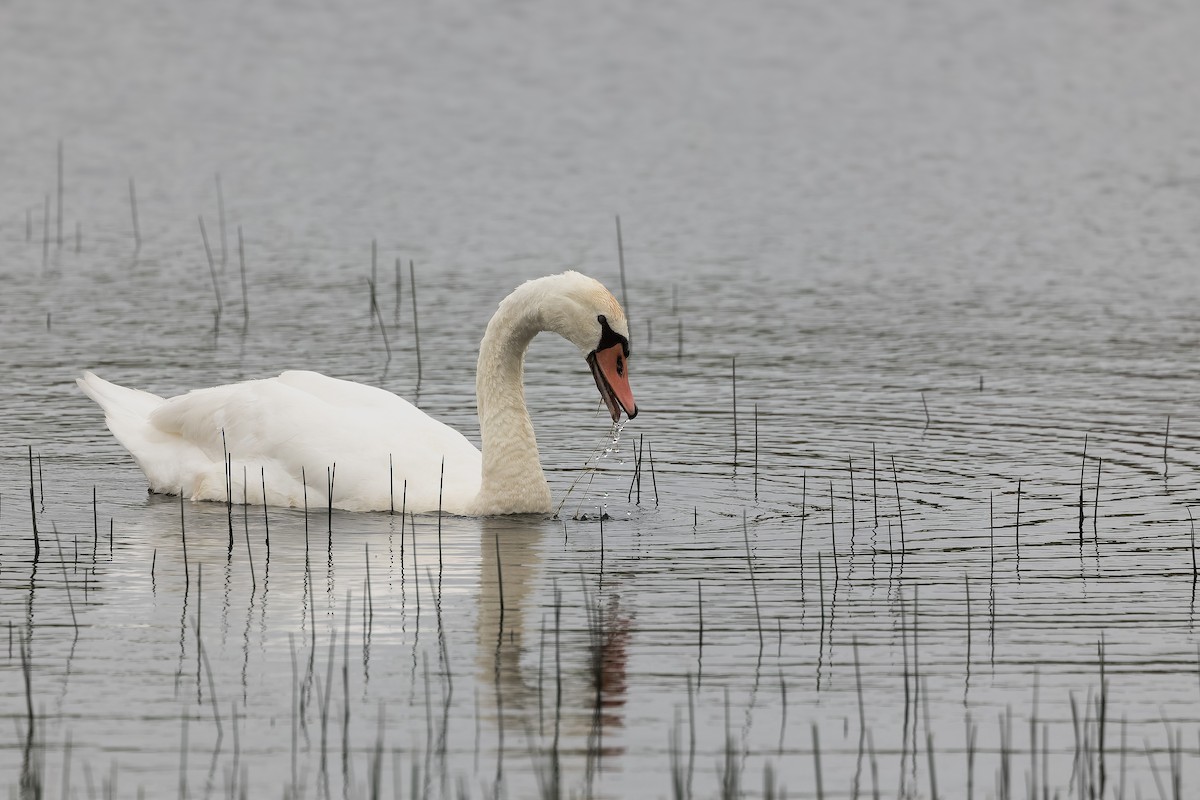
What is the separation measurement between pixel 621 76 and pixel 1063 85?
645 cm

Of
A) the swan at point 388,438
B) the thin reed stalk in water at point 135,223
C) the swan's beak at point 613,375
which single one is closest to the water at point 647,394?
the thin reed stalk in water at point 135,223

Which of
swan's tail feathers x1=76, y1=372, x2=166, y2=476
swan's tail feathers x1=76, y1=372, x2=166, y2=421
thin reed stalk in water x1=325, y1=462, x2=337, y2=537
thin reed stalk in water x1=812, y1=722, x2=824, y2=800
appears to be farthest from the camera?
swan's tail feathers x1=76, y1=372, x2=166, y2=421

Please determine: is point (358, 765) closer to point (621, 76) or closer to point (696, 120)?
point (696, 120)

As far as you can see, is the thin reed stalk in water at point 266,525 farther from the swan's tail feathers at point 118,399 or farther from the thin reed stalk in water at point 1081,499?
the thin reed stalk in water at point 1081,499

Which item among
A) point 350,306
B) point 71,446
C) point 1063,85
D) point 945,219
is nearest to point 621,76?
point 1063,85

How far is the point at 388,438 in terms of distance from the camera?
38.4ft

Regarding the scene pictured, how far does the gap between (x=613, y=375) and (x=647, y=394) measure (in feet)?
11.5

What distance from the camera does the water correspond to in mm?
7438

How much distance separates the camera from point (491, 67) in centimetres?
3203

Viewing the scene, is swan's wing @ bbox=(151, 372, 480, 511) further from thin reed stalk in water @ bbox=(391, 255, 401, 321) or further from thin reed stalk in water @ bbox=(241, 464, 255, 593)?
thin reed stalk in water @ bbox=(391, 255, 401, 321)

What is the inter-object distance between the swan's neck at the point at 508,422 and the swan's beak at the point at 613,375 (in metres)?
0.48

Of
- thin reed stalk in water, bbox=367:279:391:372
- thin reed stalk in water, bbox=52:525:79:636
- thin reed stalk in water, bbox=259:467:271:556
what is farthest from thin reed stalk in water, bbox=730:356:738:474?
thin reed stalk in water, bbox=52:525:79:636

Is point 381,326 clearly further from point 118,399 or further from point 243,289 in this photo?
point 118,399

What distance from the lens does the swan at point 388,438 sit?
11.4 m
